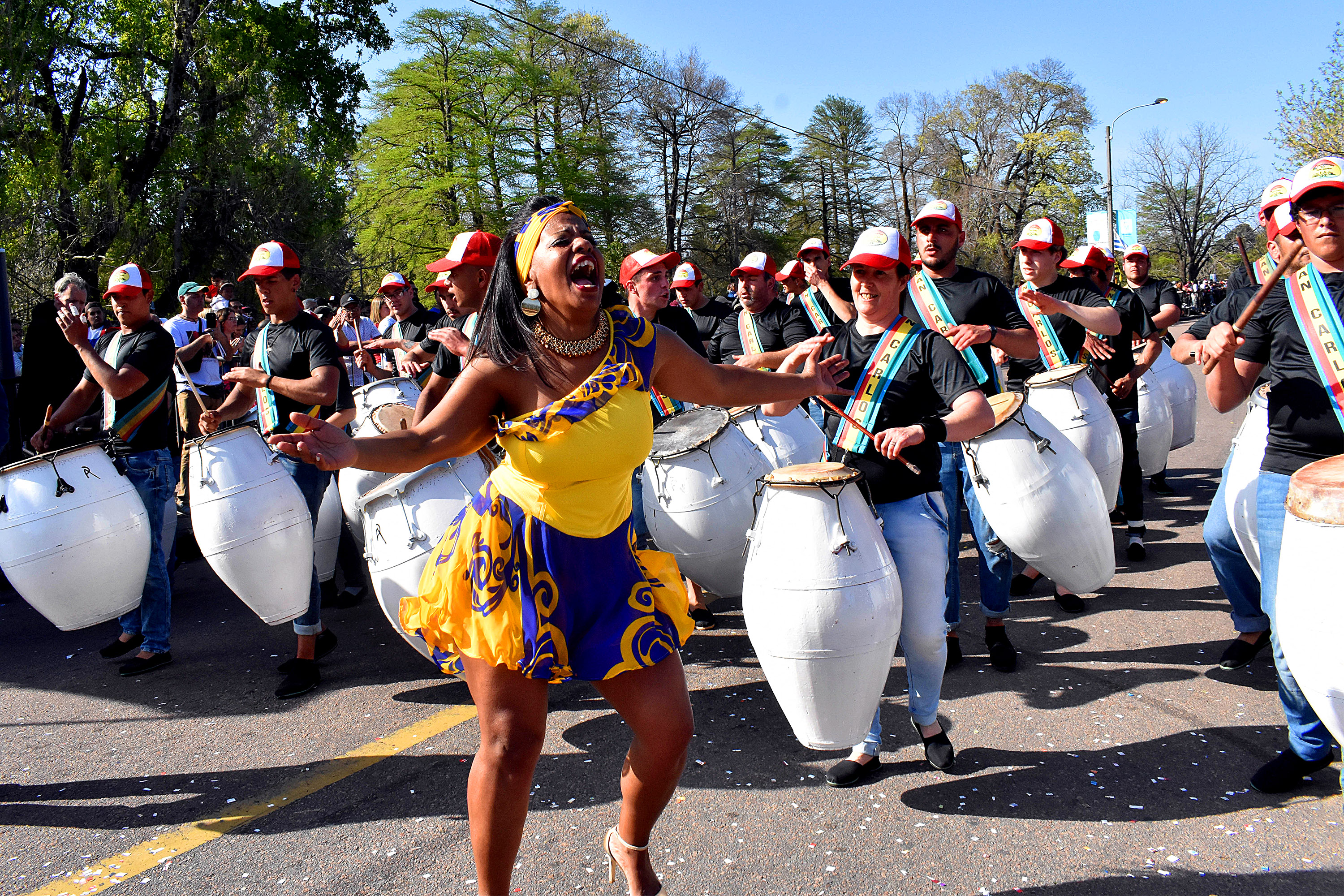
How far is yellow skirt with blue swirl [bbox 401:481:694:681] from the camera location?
97.9 inches

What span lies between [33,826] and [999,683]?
4.06m

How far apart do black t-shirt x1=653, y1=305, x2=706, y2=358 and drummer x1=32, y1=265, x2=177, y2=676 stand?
9.62ft

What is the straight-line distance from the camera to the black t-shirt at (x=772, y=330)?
6578 mm

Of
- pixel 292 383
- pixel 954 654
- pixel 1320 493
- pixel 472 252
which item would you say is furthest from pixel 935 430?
pixel 292 383

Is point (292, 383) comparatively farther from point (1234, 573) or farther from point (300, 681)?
point (1234, 573)

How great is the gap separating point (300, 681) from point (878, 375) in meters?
3.29

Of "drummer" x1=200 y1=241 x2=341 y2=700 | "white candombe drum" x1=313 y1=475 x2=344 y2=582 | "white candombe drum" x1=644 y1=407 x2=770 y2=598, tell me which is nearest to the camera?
"drummer" x1=200 y1=241 x2=341 y2=700

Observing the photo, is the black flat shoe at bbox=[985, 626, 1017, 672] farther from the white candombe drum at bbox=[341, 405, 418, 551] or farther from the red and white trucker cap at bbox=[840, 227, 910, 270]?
the white candombe drum at bbox=[341, 405, 418, 551]

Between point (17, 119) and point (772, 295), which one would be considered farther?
point (17, 119)

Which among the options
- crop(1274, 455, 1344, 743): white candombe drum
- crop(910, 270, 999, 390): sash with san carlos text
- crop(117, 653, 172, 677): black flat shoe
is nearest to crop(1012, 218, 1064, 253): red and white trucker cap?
crop(910, 270, 999, 390): sash with san carlos text

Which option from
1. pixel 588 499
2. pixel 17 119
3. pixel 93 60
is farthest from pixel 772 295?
pixel 93 60

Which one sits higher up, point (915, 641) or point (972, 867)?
point (915, 641)

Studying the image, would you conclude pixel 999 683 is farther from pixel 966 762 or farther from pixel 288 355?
pixel 288 355

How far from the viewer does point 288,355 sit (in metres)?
5.07
